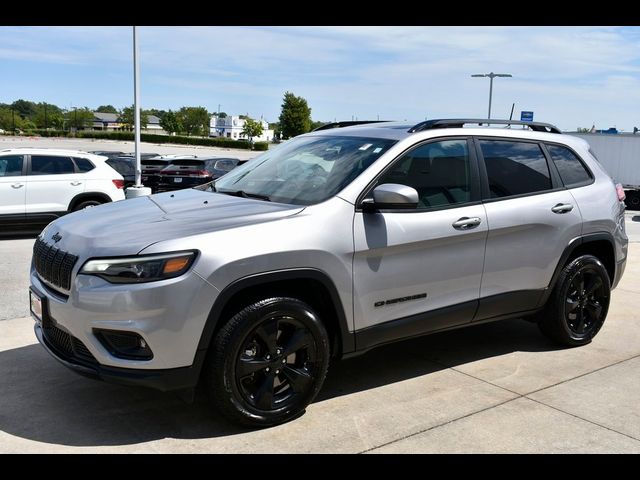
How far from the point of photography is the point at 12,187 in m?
11.2

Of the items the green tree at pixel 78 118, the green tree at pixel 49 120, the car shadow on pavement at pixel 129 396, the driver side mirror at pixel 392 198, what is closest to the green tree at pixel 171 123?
the green tree at pixel 78 118

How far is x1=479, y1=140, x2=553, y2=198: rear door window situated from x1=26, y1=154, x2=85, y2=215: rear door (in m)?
9.00

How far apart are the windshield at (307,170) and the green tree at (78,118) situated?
132 meters

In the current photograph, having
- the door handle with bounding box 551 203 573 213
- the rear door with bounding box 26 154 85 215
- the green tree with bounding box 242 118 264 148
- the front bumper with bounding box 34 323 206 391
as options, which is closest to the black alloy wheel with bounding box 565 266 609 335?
the door handle with bounding box 551 203 573 213

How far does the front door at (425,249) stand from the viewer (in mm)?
4082

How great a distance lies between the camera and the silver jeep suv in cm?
345

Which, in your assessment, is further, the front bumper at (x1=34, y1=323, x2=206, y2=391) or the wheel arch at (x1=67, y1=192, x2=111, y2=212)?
the wheel arch at (x1=67, y1=192, x2=111, y2=212)

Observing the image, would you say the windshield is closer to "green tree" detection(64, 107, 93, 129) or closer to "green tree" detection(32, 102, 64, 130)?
"green tree" detection(64, 107, 93, 129)

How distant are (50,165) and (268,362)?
374 inches

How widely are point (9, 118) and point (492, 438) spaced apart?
139 metres

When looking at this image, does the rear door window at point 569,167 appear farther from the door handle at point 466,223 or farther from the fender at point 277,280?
the fender at point 277,280

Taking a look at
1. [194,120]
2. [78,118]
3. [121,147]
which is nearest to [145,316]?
[121,147]

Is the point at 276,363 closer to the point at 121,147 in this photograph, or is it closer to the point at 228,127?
the point at 121,147

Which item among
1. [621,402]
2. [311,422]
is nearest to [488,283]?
[621,402]
